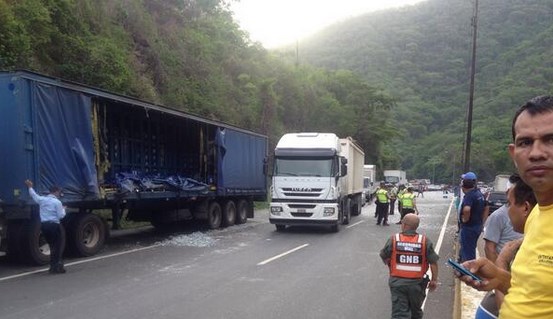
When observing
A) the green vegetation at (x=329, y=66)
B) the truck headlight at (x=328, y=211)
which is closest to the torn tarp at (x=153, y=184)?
the truck headlight at (x=328, y=211)

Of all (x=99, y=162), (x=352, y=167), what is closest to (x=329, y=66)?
(x=352, y=167)

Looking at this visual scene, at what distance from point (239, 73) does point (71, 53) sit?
22.4 m

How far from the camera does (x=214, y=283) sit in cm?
907

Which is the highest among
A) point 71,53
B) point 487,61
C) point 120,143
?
point 487,61

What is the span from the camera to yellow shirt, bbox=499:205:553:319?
6.23 ft

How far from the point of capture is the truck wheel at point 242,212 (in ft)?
69.5

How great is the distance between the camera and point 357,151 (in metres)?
26.1

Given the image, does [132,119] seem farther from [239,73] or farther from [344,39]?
[344,39]

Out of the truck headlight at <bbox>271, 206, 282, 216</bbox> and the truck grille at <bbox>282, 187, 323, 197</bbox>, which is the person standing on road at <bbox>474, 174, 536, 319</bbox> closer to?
the truck grille at <bbox>282, 187, 323, 197</bbox>

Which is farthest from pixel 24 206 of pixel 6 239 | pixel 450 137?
pixel 450 137

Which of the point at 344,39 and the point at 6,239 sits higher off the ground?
the point at 344,39

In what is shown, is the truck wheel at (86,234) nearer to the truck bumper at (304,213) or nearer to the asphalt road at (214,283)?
the asphalt road at (214,283)

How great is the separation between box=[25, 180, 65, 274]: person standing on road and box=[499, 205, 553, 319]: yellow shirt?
30.3 feet

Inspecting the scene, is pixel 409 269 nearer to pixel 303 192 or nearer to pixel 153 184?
pixel 153 184
